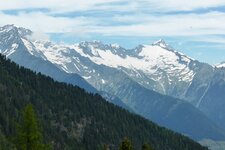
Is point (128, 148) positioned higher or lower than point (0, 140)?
higher

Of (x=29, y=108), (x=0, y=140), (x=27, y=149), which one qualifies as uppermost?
(x=29, y=108)

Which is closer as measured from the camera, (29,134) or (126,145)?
(126,145)

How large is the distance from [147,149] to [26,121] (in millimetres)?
20103

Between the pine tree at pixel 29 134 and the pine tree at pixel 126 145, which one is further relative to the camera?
the pine tree at pixel 29 134

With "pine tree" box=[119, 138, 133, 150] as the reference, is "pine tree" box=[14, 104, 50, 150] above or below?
below

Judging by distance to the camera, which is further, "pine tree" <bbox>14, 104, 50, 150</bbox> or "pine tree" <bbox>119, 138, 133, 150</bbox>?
"pine tree" <bbox>14, 104, 50, 150</bbox>

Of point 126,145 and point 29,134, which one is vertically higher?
point 126,145

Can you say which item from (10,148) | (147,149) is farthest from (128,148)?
(10,148)

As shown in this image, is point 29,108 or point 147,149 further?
point 29,108

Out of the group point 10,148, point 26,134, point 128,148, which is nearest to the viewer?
point 128,148

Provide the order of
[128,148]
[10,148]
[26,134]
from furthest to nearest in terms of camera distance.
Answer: [10,148] < [26,134] < [128,148]

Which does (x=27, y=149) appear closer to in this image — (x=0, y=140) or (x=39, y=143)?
(x=39, y=143)

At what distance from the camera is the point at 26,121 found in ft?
228

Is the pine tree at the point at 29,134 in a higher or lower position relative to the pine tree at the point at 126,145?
lower
